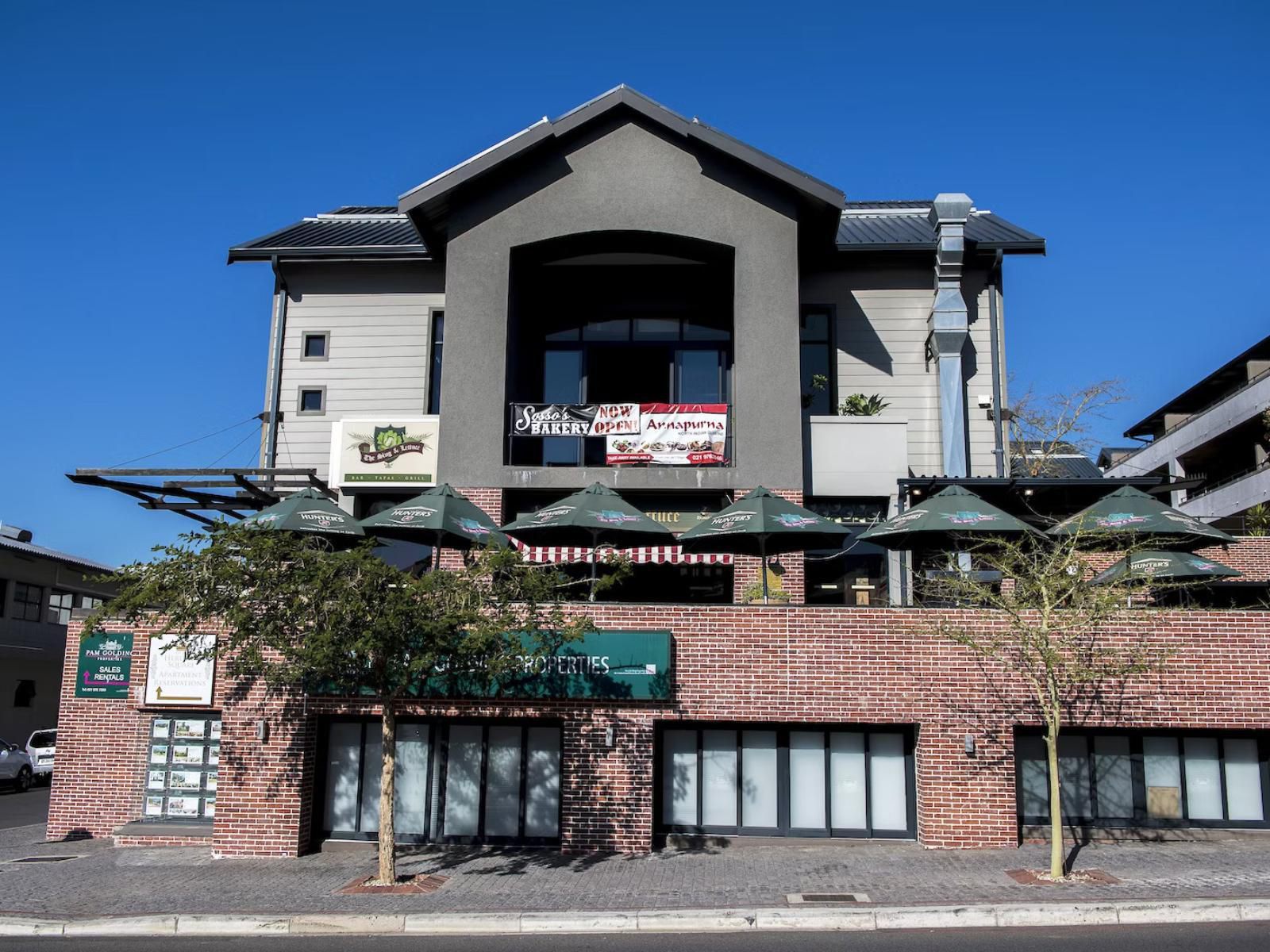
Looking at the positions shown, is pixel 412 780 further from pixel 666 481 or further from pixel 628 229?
pixel 628 229

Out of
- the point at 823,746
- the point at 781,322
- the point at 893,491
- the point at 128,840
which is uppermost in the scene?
the point at 781,322

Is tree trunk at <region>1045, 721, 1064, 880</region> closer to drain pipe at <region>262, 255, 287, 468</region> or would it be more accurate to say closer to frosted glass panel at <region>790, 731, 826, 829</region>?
frosted glass panel at <region>790, 731, 826, 829</region>

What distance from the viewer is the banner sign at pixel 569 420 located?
67.9 feet

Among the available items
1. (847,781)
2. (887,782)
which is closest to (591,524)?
(847,781)

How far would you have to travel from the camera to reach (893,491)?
20.9 m

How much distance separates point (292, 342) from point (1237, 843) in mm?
19358

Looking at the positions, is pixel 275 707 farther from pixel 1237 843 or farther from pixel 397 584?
pixel 1237 843

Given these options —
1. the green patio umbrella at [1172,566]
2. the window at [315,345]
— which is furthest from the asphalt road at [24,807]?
the green patio umbrella at [1172,566]

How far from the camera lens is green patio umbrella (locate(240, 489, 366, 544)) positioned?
15.9 metres

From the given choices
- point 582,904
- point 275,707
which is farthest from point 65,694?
point 582,904

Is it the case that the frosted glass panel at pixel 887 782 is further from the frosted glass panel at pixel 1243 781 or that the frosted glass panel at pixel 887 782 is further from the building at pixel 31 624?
the building at pixel 31 624

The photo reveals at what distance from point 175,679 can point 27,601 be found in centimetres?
2710

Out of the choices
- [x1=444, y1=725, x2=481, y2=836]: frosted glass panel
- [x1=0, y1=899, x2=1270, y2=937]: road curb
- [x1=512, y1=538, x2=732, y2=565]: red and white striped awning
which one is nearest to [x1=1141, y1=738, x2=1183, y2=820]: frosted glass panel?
[x1=0, y1=899, x2=1270, y2=937]: road curb

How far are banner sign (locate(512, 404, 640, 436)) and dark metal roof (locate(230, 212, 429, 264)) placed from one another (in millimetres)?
4567
